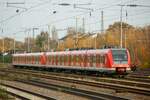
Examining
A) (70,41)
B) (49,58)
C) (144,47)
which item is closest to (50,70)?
(49,58)

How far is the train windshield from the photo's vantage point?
1453 inches

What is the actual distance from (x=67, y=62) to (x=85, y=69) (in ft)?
20.5

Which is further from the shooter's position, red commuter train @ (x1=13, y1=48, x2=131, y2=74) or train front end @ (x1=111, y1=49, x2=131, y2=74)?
red commuter train @ (x1=13, y1=48, x2=131, y2=74)

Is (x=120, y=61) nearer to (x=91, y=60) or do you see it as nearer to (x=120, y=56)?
(x=120, y=56)

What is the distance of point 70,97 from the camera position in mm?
21141

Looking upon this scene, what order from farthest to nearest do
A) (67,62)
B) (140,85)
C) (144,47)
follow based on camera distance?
(144,47)
(67,62)
(140,85)

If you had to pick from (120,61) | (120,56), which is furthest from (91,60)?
(120,61)

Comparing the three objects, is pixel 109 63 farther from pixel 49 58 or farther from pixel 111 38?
pixel 111 38

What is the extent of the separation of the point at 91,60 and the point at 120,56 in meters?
4.04

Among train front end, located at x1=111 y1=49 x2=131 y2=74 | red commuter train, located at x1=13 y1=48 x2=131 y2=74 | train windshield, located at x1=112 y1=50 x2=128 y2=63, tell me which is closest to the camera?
train front end, located at x1=111 y1=49 x2=131 y2=74

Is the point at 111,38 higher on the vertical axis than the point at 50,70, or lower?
higher

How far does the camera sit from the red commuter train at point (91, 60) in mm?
36594

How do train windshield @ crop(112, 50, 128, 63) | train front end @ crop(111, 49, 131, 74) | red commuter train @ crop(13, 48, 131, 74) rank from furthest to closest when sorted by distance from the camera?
train windshield @ crop(112, 50, 128, 63) < red commuter train @ crop(13, 48, 131, 74) < train front end @ crop(111, 49, 131, 74)

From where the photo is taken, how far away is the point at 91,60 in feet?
133
